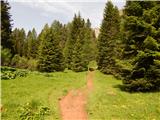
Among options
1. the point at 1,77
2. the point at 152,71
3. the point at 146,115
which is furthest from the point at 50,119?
the point at 1,77

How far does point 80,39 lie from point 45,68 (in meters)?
12.3

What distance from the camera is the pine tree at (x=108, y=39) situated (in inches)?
2221

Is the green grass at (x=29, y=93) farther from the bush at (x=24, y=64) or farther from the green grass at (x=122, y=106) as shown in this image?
the bush at (x=24, y=64)

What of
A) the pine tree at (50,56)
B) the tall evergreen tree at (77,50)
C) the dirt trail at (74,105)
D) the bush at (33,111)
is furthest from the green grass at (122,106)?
the tall evergreen tree at (77,50)

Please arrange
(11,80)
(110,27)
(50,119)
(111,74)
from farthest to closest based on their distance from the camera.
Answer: (110,27)
(111,74)
(11,80)
(50,119)

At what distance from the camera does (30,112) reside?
24219mm

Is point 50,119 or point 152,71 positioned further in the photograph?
point 152,71

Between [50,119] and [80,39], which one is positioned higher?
[80,39]

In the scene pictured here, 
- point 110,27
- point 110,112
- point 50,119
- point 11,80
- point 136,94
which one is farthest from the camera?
point 110,27

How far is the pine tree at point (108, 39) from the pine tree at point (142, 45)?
71.4 feet

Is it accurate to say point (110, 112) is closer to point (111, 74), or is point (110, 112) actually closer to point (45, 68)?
point (111, 74)

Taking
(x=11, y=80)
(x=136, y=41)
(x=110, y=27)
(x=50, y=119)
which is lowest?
(x=50, y=119)

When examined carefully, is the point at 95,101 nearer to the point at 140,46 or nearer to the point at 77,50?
the point at 140,46

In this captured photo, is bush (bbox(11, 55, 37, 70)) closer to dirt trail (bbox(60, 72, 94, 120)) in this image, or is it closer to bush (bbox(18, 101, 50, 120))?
dirt trail (bbox(60, 72, 94, 120))
